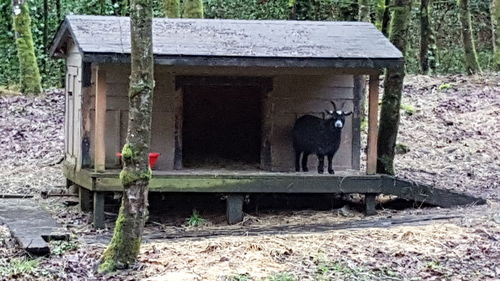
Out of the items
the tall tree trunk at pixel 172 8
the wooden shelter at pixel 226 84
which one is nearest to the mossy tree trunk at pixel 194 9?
the tall tree trunk at pixel 172 8

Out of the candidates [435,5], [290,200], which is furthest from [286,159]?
[435,5]

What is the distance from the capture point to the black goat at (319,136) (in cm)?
1151

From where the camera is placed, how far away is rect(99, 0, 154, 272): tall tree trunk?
722 cm

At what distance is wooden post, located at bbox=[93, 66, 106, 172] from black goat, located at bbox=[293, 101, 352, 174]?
2.95 meters

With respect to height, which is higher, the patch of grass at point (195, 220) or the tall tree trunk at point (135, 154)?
the tall tree trunk at point (135, 154)

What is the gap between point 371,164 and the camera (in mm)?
11203

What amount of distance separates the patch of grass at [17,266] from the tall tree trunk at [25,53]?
461 inches

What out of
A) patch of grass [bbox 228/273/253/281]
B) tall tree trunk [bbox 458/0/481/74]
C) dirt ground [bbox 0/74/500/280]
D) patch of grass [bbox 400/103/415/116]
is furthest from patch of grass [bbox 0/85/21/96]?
patch of grass [bbox 228/273/253/281]

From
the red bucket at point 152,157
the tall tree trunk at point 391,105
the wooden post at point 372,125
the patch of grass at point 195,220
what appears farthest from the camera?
the tall tree trunk at point 391,105

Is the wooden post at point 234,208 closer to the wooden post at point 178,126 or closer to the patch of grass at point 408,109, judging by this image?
the wooden post at point 178,126

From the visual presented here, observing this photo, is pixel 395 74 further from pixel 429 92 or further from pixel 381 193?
pixel 429 92

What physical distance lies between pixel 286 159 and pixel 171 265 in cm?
479

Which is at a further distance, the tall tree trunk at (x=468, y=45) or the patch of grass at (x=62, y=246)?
the tall tree trunk at (x=468, y=45)

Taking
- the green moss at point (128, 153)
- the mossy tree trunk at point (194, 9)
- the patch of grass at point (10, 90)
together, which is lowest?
the green moss at point (128, 153)
